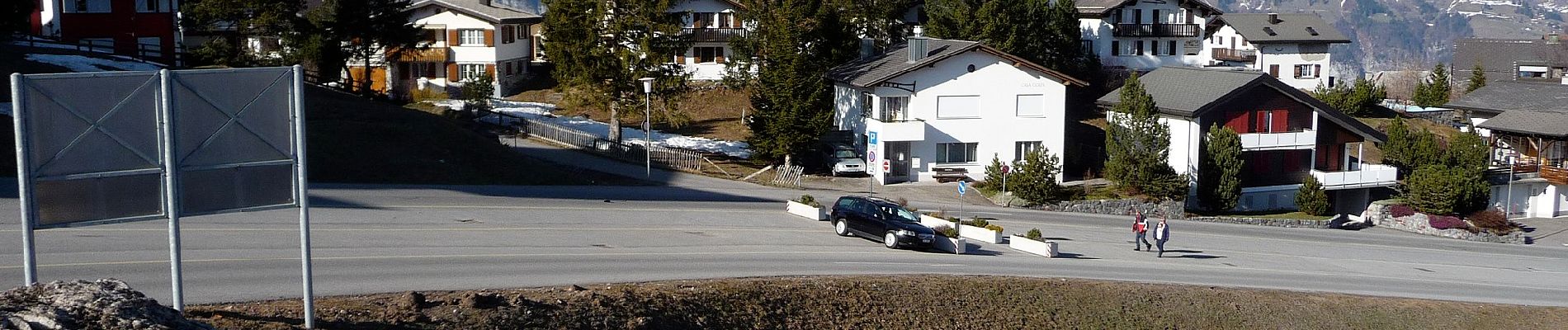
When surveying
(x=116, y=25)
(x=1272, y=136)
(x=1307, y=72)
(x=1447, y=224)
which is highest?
(x=116, y=25)

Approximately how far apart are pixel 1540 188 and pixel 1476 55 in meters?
61.0

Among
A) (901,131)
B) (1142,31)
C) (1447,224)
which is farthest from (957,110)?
(1142,31)

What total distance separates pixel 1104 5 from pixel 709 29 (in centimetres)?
2587

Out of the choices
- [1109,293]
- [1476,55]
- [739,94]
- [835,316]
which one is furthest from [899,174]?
[1476,55]

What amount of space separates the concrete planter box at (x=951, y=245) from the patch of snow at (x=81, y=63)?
35.7 meters

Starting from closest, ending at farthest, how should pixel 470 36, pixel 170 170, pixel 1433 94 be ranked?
1. pixel 170 170
2. pixel 470 36
3. pixel 1433 94

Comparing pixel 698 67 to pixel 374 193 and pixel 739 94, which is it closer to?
pixel 739 94

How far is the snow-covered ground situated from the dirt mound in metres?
42.1

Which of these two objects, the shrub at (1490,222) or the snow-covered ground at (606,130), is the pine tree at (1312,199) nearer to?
the shrub at (1490,222)

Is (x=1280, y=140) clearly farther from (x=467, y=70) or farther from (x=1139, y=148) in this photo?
(x=467, y=70)

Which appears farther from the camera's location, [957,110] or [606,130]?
[606,130]

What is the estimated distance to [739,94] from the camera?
72750 millimetres

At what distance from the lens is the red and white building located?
199ft

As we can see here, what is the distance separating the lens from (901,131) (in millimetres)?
52594
